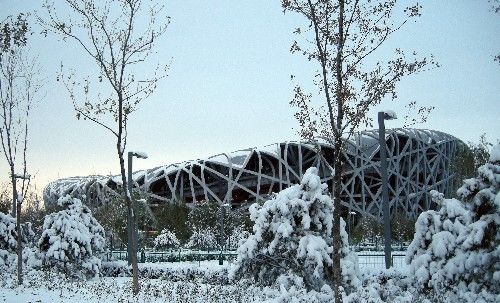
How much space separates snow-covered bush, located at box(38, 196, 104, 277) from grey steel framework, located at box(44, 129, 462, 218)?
35.4 m

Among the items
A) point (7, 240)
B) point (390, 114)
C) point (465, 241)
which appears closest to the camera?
point (465, 241)

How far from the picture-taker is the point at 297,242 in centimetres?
1113

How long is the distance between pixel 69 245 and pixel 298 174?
42.3 meters

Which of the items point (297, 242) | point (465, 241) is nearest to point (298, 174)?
point (297, 242)

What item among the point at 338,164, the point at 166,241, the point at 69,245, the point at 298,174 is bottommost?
the point at 166,241

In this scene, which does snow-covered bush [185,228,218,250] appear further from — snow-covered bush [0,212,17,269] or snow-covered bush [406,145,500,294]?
snow-covered bush [406,145,500,294]

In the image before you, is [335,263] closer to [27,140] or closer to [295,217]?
[295,217]

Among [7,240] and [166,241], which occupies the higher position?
[7,240]

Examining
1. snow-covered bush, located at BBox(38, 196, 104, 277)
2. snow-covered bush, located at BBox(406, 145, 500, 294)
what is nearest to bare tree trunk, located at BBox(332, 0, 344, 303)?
snow-covered bush, located at BBox(406, 145, 500, 294)

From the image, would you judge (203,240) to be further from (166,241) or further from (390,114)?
(390,114)

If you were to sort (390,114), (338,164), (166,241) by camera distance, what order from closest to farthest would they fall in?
(338,164)
(390,114)
(166,241)

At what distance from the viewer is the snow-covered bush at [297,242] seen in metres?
10.8

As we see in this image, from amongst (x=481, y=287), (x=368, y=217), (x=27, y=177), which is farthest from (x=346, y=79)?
(x=368, y=217)

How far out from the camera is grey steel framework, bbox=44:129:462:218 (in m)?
60.9
